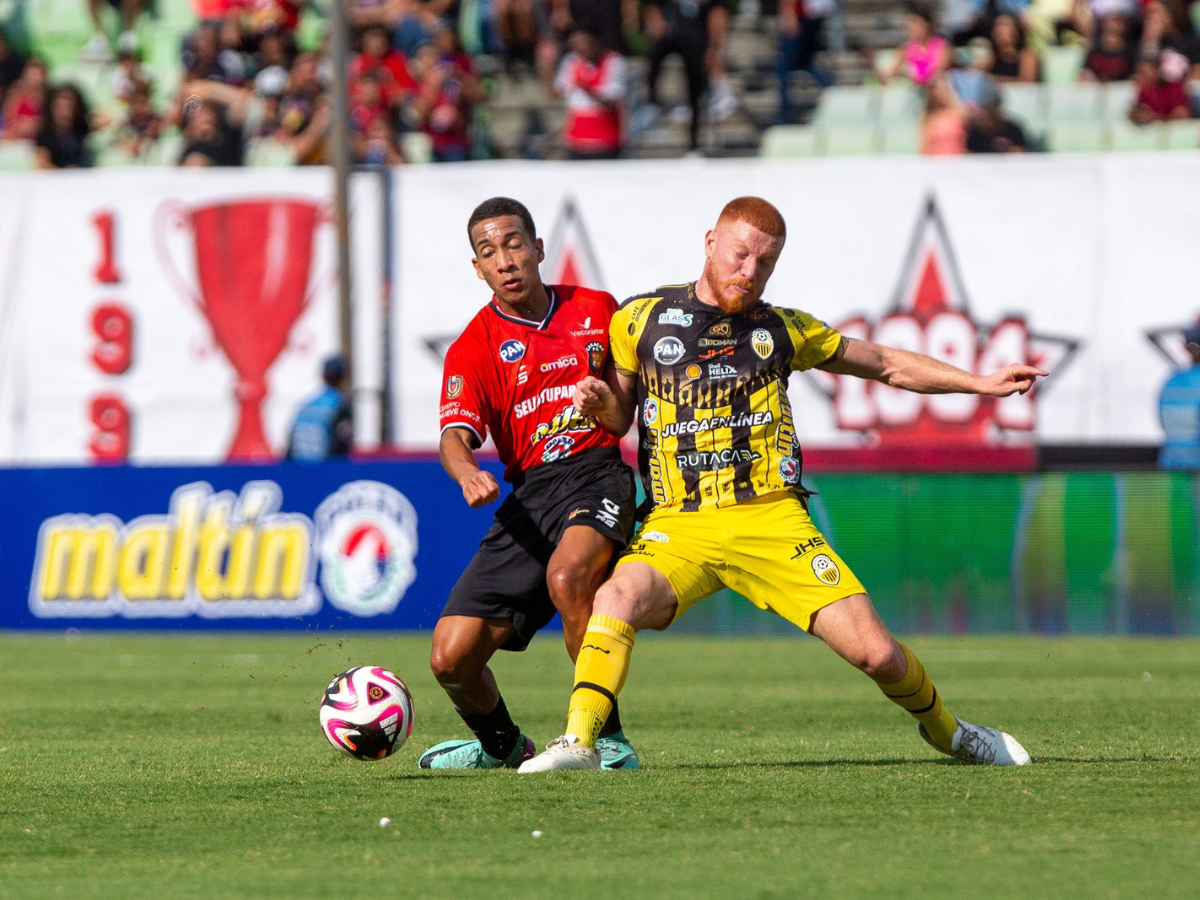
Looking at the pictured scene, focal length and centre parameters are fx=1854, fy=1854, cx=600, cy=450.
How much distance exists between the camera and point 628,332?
6.89m

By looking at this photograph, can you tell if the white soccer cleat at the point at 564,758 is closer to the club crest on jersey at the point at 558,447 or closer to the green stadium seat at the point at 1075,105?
the club crest on jersey at the point at 558,447

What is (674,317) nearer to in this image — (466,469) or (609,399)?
(609,399)

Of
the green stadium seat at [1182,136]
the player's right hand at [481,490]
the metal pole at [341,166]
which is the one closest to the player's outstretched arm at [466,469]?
the player's right hand at [481,490]

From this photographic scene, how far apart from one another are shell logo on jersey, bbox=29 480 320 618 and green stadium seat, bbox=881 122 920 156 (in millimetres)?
7685

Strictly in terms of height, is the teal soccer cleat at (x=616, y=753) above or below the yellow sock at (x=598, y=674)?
below

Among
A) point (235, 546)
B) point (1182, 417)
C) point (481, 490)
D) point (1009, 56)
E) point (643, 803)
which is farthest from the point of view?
point (1009, 56)

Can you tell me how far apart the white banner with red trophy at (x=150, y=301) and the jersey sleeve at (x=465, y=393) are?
12513 millimetres

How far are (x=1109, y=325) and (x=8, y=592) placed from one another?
1039 cm

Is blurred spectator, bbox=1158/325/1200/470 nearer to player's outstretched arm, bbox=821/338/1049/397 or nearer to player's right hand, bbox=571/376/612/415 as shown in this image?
player's outstretched arm, bbox=821/338/1049/397

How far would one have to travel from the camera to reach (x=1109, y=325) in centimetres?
1773

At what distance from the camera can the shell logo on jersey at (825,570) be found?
21.6ft

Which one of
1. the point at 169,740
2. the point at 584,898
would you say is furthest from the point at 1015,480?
the point at 584,898

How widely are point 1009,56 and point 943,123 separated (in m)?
1.36

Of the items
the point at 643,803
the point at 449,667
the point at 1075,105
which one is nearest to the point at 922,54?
the point at 1075,105
